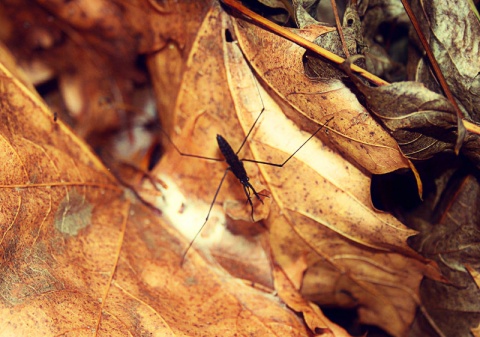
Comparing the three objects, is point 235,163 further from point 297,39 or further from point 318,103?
point 297,39

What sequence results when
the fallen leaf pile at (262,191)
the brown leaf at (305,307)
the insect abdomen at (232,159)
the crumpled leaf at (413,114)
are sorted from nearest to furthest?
the crumpled leaf at (413,114) → the fallen leaf pile at (262,191) → the brown leaf at (305,307) → the insect abdomen at (232,159)

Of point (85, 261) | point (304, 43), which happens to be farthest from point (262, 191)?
point (85, 261)

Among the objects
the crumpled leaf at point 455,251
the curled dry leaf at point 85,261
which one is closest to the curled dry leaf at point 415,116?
the crumpled leaf at point 455,251

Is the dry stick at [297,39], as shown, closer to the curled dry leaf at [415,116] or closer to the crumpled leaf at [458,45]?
the curled dry leaf at [415,116]

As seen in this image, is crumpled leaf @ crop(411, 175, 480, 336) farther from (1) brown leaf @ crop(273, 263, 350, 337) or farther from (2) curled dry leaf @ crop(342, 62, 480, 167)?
(1) brown leaf @ crop(273, 263, 350, 337)

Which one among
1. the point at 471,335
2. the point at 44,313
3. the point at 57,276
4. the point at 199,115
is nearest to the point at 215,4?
the point at 199,115

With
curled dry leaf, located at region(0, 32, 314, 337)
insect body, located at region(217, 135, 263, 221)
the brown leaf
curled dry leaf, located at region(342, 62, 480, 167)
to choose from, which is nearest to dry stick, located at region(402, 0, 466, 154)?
curled dry leaf, located at region(342, 62, 480, 167)
